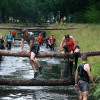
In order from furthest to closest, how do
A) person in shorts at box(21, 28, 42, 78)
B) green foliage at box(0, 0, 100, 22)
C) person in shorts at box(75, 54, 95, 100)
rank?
green foliage at box(0, 0, 100, 22)
person in shorts at box(21, 28, 42, 78)
person in shorts at box(75, 54, 95, 100)

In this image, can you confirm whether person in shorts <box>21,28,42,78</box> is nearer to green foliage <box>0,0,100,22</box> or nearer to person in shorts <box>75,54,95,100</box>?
person in shorts <box>75,54,95,100</box>

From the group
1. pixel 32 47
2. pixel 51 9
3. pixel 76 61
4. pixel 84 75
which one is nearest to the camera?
pixel 84 75

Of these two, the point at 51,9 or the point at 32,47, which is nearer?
the point at 32,47

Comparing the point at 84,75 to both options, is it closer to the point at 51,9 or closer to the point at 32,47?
the point at 32,47

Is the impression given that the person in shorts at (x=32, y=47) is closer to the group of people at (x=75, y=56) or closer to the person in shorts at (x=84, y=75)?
the group of people at (x=75, y=56)

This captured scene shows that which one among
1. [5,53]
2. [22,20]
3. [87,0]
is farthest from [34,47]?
[22,20]

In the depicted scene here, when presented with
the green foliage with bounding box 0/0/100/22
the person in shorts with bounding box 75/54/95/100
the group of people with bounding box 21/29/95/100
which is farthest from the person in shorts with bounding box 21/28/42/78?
the green foliage with bounding box 0/0/100/22

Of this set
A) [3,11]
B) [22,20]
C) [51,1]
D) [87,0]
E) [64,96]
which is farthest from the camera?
[22,20]

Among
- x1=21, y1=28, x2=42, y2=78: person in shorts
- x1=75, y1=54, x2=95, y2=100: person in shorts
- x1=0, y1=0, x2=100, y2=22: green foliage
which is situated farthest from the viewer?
x1=0, y1=0, x2=100, y2=22: green foliage

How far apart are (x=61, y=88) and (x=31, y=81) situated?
165cm

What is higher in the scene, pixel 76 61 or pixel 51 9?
pixel 51 9

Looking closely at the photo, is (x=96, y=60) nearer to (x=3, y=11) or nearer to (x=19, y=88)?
(x=19, y=88)

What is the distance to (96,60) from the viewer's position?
18.8 m

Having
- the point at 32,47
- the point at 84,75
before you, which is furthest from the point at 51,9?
the point at 84,75
